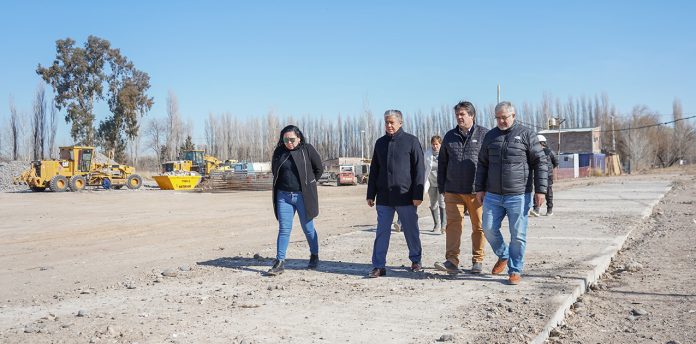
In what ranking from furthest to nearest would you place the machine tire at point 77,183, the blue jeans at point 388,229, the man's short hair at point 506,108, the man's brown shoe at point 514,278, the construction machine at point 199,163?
the construction machine at point 199,163 → the machine tire at point 77,183 → the blue jeans at point 388,229 → the man's short hair at point 506,108 → the man's brown shoe at point 514,278

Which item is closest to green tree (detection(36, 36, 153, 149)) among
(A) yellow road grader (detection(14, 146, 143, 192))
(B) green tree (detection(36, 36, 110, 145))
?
(B) green tree (detection(36, 36, 110, 145))

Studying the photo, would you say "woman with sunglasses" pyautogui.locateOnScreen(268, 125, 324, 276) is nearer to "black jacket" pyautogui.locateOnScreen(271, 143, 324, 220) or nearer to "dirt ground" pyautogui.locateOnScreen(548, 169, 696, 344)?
"black jacket" pyautogui.locateOnScreen(271, 143, 324, 220)


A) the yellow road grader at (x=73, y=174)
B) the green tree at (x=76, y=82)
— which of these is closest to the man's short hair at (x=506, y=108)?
the yellow road grader at (x=73, y=174)

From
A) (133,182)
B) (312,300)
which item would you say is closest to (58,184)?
(133,182)

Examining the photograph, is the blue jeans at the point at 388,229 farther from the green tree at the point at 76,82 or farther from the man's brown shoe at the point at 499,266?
the green tree at the point at 76,82

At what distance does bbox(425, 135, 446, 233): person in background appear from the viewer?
388 inches

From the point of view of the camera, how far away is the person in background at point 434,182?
32.4ft

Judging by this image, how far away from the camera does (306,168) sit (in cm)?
697

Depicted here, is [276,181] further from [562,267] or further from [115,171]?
[115,171]

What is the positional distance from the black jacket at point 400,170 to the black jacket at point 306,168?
0.79 metres

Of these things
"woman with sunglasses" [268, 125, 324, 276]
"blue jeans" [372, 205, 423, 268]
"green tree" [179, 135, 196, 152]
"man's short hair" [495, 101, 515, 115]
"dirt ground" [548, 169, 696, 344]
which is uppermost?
"green tree" [179, 135, 196, 152]

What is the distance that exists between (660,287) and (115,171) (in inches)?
1503

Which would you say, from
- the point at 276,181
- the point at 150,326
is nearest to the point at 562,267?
the point at 276,181

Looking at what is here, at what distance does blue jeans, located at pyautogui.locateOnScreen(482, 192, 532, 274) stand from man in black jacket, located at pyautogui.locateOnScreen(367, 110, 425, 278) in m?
0.76
